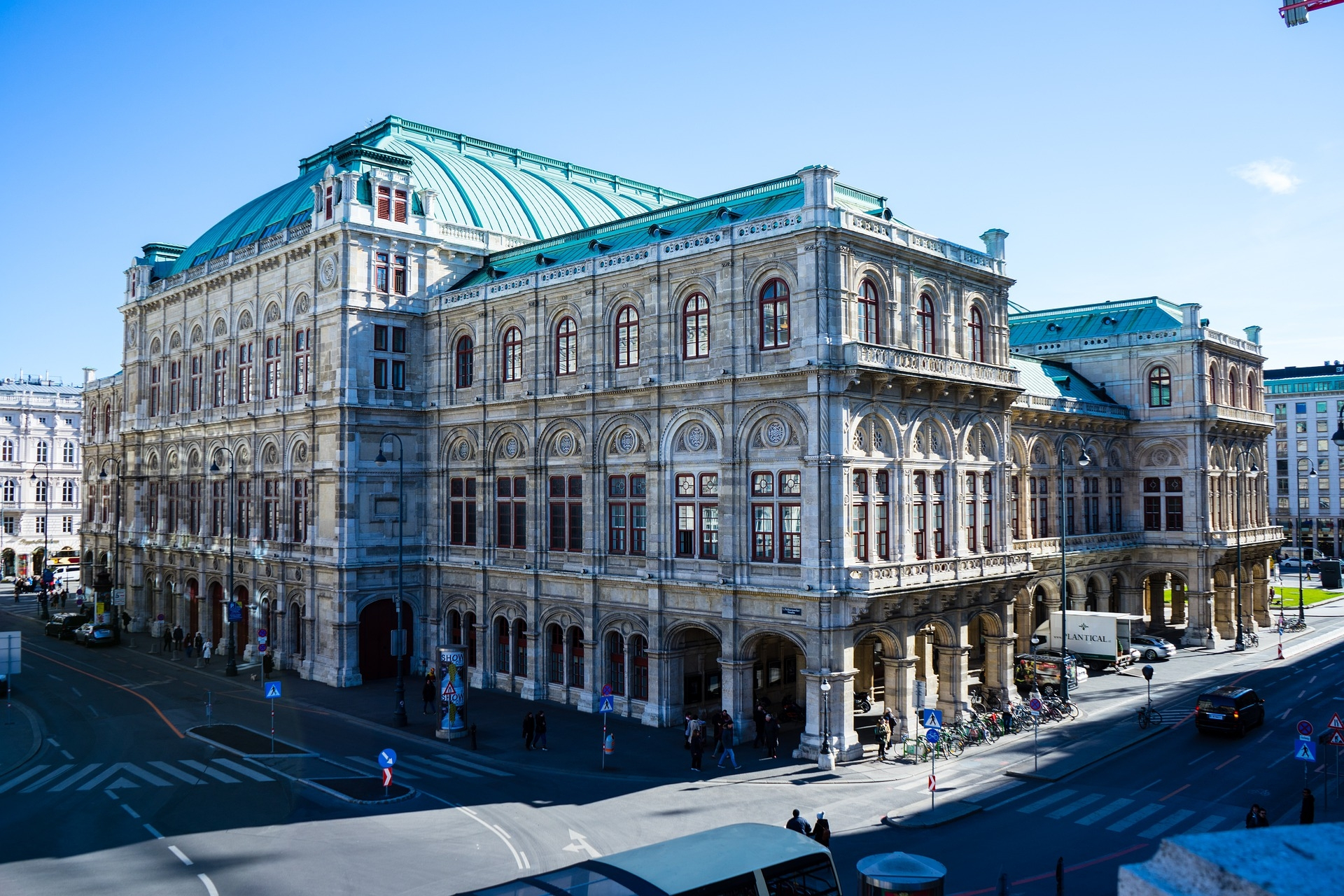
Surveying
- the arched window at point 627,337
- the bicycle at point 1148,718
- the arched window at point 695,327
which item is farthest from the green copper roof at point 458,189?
the bicycle at point 1148,718

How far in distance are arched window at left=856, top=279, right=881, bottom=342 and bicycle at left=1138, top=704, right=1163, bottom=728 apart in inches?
728

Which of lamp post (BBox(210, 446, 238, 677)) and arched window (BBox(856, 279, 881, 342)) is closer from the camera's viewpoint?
arched window (BBox(856, 279, 881, 342))

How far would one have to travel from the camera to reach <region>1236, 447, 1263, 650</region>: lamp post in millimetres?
59875

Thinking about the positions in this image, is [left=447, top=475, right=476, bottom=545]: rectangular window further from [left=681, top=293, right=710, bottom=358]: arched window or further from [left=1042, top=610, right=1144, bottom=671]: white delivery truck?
[left=1042, top=610, right=1144, bottom=671]: white delivery truck

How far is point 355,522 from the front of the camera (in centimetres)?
5028

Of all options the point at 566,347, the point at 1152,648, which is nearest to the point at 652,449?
the point at 566,347

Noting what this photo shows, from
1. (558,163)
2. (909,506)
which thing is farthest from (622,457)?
(558,163)

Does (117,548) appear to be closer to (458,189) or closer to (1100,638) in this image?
(458,189)

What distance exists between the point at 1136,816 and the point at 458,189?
47737 mm

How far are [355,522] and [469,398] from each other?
8647 millimetres

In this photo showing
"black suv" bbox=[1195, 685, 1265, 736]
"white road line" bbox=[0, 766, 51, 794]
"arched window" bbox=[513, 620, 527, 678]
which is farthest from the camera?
"arched window" bbox=[513, 620, 527, 678]

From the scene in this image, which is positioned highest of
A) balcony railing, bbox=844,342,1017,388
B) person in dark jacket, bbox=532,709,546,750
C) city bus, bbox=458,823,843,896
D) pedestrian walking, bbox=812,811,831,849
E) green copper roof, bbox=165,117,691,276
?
green copper roof, bbox=165,117,691,276

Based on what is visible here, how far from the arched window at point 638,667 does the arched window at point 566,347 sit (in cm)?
1264

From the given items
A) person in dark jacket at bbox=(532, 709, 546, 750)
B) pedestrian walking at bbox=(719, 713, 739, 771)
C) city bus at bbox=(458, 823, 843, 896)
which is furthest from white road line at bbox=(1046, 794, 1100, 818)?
person in dark jacket at bbox=(532, 709, 546, 750)
